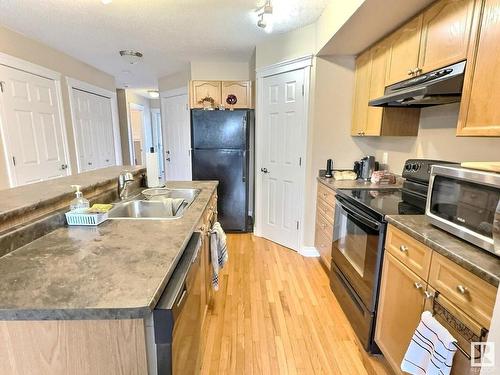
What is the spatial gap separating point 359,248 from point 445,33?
4.48 ft

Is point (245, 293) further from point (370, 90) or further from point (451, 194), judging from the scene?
point (370, 90)

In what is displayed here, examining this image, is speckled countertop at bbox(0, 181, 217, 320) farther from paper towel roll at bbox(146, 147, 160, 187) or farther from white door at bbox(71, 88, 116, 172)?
white door at bbox(71, 88, 116, 172)

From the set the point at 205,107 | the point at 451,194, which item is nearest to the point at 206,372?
the point at 451,194

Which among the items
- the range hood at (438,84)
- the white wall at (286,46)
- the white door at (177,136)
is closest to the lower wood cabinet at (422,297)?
the range hood at (438,84)

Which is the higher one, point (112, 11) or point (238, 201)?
point (112, 11)

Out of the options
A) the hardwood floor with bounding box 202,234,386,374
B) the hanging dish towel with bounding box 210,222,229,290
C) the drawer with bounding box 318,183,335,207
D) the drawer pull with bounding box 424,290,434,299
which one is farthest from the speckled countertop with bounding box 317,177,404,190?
the drawer pull with bounding box 424,290,434,299

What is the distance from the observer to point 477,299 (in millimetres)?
923

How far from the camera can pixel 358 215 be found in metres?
1.76

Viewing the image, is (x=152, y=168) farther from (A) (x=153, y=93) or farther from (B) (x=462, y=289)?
(A) (x=153, y=93)

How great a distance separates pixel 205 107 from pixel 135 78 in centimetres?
235

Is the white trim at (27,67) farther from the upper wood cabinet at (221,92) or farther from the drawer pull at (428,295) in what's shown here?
the drawer pull at (428,295)

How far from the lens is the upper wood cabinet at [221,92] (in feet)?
11.8

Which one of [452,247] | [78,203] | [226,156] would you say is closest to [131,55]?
[226,156]

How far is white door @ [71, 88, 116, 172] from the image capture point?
3.89 meters
